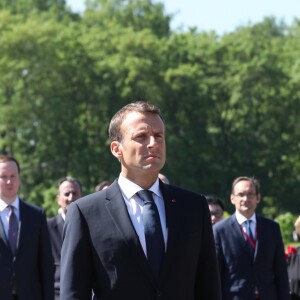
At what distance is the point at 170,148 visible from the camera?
53.6m

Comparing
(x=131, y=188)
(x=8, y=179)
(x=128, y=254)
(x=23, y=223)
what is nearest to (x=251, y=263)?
(x=23, y=223)

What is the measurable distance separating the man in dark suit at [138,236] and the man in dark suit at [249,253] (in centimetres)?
582

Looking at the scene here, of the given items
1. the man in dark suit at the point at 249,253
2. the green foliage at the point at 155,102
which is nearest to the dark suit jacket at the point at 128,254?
the man in dark suit at the point at 249,253

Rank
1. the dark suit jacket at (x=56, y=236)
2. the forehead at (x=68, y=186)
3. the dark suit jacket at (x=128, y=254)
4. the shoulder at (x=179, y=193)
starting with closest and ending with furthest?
the dark suit jacket at (x=128, y=254) → the shoulder at (x=179, y=193) → the dark suit jacket at (x=56, y=236) → the forehead at (x=68, y=186)

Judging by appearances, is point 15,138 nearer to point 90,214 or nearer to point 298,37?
point 298,37

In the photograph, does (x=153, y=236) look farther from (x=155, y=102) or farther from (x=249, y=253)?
(x=155, y=102)

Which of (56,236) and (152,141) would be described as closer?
(152,141)

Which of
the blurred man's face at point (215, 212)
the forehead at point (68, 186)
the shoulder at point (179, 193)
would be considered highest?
the forehead at point (68, 186)

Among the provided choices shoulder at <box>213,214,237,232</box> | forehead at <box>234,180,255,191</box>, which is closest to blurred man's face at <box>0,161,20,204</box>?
shoulder at <box>213,214,237,232</box>

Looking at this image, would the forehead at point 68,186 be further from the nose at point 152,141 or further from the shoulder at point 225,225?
the nose at point 152,141

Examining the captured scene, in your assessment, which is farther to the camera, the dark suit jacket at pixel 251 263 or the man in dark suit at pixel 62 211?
the man in dark suit at pixel 62 211

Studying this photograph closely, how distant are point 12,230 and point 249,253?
2851 mm

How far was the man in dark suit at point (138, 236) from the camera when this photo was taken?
5332mm

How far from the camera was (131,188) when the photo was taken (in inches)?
218
